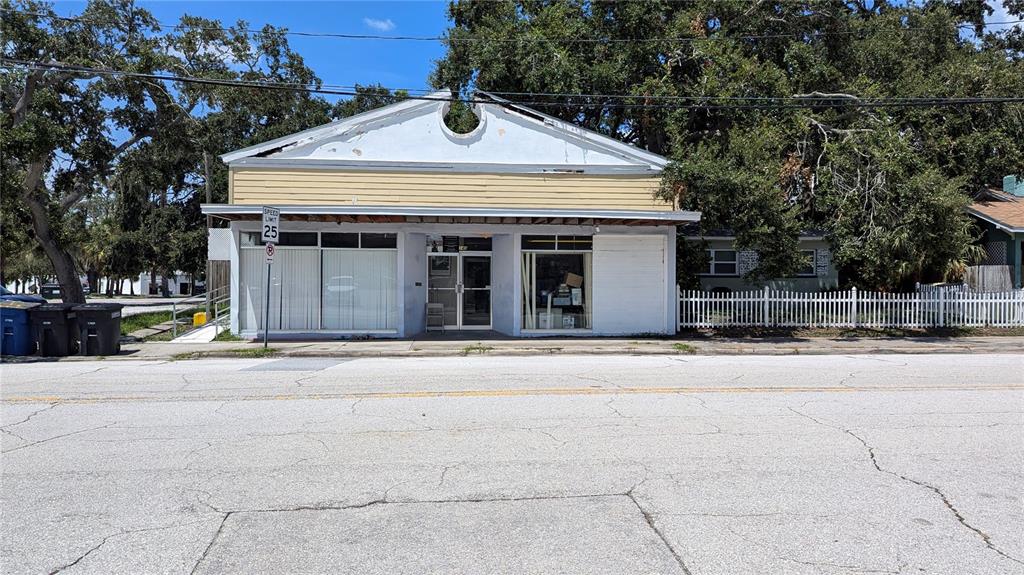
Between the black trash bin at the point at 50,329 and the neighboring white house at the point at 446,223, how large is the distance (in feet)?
12.1

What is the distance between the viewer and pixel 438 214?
15781mm

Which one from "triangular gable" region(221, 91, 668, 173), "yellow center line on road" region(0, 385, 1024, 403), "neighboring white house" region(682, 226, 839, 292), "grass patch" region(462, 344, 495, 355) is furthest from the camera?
"neighboring white house" region(682, 226, 839, 292)

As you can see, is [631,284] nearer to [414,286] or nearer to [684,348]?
[684,348]

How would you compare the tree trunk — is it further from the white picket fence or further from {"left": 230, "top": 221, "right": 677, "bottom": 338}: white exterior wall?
the white picket fence

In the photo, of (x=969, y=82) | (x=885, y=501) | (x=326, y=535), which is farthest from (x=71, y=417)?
(x=969, y=82)

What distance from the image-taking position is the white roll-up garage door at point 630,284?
17.3 meters

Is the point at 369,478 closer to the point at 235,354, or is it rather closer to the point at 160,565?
the point at 160,565

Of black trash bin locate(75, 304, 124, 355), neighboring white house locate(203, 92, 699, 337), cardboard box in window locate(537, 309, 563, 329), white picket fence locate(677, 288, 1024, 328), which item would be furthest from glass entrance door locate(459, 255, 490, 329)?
black trash bin locate(75, 304, 124, 355)

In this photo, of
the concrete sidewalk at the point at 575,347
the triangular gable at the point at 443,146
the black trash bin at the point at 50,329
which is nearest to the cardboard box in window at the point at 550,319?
the concrete sidewalk at the point at 575,347

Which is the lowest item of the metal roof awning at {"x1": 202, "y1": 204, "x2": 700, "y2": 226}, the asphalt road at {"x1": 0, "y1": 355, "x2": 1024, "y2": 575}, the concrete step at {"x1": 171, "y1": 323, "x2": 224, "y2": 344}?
the asphalt road at {"x1": 0, "y1": 355, "x2": 1024, "y2": 575}

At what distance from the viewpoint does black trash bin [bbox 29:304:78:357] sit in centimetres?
1386

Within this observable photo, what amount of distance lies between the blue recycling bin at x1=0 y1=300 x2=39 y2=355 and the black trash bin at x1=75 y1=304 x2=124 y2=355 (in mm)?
1003

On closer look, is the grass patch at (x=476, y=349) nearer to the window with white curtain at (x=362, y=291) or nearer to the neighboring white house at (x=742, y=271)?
the window with white curtain at (x=362, y=291)

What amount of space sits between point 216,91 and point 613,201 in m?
15.0
